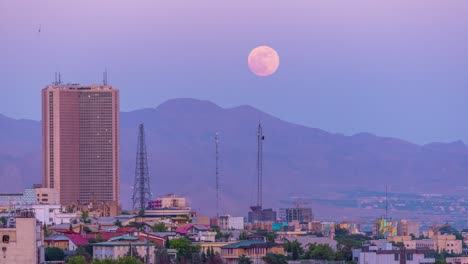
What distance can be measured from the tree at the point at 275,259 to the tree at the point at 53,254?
1227cm

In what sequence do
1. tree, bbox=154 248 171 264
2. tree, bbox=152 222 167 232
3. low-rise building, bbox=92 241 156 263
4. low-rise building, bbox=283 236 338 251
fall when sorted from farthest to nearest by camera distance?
low-rise building, bbox=283 236 338 251 → tree, bbox=152 222 167 232 → low-rise building, bbox=92 241 156 263 → tree, bbox=154 248 171 264

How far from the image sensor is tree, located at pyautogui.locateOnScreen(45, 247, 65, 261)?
10459cm

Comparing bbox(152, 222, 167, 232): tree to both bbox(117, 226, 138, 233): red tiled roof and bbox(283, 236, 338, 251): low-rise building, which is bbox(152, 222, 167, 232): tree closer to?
bbox(117, 226, 138, 233): red tiled roof

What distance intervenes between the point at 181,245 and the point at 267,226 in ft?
214

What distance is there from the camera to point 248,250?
122m

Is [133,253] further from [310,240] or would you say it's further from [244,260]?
[310,240]

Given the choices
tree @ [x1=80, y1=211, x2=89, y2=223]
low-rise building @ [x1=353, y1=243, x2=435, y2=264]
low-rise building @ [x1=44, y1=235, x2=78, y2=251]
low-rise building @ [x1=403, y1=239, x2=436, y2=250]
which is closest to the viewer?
low-rise building @ [x1=44, y1=235, x2=78, y2=251]

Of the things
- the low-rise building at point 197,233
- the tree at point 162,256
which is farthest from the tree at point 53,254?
the low-rise building at point 197,233

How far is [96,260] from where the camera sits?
100062 mm

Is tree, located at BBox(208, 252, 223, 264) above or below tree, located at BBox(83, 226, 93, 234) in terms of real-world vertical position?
below

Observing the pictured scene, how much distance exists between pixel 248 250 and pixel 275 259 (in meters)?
6.66

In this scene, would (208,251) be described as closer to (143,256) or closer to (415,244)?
(143,256)

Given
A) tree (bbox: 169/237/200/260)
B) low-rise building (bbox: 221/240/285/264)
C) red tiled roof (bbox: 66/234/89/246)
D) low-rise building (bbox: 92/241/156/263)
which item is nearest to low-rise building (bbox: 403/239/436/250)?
low-rise building (bbox: 221/240/285/264)

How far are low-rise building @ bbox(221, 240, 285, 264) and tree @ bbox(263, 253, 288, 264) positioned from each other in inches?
41.0
